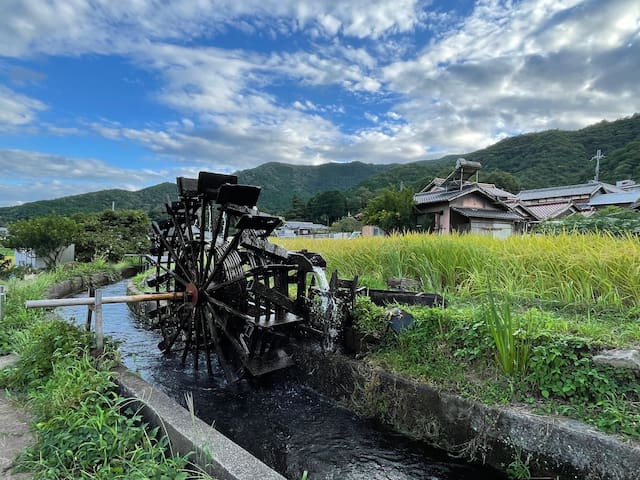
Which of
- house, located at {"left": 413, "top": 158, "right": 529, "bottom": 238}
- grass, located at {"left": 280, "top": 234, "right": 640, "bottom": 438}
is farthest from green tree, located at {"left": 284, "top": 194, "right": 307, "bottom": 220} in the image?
grass, located at {"left": 280, "top": 234, "right": 640, "bottom": 438}

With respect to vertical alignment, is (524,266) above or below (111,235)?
below

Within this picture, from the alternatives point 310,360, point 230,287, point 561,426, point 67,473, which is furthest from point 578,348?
point 230,287

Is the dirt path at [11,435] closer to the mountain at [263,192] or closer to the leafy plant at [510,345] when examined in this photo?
the leafy plant at [510,345]

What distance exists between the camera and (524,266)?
5.67 metres

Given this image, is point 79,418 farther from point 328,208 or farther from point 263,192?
point 263,192

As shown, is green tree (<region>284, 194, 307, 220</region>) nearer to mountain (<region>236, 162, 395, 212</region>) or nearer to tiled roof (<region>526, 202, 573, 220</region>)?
mountain (<region>236, 162, 395, 212</region>)

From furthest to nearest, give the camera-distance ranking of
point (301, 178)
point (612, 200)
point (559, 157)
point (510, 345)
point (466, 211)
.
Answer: point (301, 178) → point (559, 157) → point (612, 200) → point (466, 211) → point (510, 345)

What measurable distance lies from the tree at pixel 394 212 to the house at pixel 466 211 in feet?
2.52

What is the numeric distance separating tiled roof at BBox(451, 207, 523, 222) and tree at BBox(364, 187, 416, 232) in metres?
2.52

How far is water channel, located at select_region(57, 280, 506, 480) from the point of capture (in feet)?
11.3

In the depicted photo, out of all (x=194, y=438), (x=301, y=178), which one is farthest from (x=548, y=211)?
(x=301, y=178)

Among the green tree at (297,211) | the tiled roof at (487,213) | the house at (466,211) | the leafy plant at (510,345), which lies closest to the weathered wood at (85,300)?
the leafy plant at (510,345)

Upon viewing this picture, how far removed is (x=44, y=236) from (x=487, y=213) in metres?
20.2

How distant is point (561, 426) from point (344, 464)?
1852 mm
